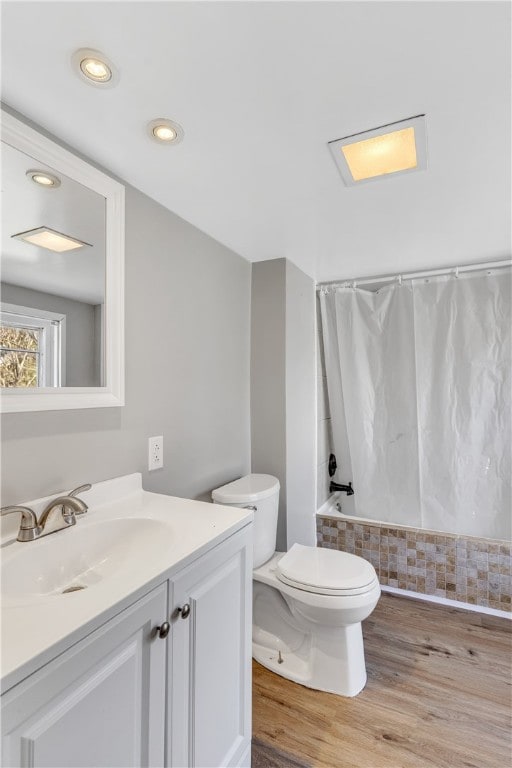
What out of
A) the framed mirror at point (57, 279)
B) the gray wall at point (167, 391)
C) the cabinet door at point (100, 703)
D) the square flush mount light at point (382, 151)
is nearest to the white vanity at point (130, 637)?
the cabinet door at point (100, 703)

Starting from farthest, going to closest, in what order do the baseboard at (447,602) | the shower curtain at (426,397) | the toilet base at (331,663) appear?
the shower curtain at (426,397), the baseboard at (447,602), the toilet base at (331,663)

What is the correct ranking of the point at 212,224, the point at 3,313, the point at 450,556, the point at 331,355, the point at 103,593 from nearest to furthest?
the point at 103,593, the point at 3,313, the point at 212,224, the point at 450,556, the point at 331,355

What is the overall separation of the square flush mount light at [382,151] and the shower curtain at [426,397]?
4.37 ft

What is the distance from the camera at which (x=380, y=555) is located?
2.50 m

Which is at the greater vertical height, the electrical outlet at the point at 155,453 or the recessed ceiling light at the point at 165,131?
the recessed ceiling light at the point at 165,131

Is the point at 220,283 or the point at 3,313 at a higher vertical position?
the point at 220,283

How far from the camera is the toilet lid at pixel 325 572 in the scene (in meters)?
1.60

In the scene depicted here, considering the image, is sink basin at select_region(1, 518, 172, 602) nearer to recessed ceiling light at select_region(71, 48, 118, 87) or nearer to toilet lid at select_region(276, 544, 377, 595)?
toilet lid at select_region(276, 544, 377, 595)

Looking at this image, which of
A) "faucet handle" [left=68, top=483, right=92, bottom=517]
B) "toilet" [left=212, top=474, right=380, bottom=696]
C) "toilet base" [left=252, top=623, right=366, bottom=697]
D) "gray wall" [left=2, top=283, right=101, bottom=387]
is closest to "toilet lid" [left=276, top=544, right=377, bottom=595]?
"toilet" [left=212, top=474, right=380, bottom=696]

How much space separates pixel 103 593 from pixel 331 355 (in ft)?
7.65

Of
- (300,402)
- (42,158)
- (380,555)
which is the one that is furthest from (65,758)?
(380,555)

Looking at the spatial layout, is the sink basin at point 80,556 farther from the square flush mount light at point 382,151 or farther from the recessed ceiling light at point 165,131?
the square flush mount light at point 382,151

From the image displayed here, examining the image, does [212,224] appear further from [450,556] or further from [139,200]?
[450,556]

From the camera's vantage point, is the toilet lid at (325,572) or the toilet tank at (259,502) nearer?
the toilet lid at (325,572)
